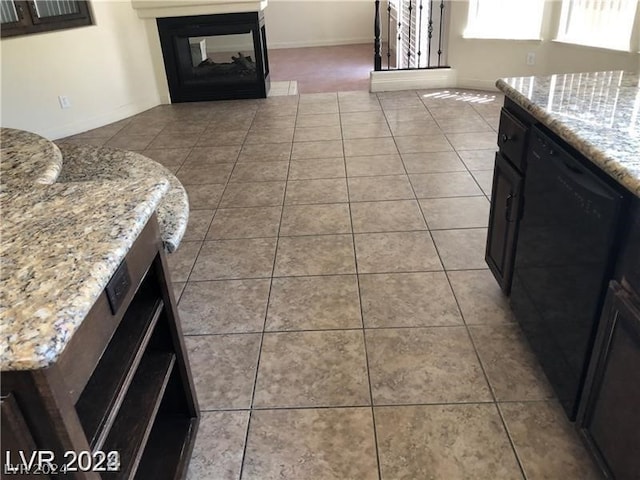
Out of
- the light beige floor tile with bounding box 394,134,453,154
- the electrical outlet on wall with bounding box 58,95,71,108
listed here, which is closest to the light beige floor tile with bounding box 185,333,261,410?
the light beige floor tile with bounding box 394,134,453,154

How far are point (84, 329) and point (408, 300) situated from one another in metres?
1.65

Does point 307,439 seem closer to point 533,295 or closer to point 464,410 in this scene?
point 464,410

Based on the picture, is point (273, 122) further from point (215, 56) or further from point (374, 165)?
point (374, 165)

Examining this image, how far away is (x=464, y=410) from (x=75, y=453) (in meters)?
1.29

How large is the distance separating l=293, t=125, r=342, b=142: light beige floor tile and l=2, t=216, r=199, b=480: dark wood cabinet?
3.15 m

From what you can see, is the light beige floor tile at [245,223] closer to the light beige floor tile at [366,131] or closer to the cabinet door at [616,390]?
the light beige floor tile at [366,131]

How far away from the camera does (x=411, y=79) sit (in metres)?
5.71

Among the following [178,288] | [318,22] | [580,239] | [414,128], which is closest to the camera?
[580,239]

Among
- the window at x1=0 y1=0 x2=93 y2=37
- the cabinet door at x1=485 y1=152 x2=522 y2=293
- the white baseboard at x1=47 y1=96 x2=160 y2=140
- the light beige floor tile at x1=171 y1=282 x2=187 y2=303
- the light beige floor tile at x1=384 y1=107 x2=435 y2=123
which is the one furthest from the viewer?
the white baseboard at x1=47 y1=96 x2=160 y2=140

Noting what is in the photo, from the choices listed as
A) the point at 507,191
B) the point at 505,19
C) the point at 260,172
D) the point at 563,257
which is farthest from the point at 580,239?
the point at 505,19

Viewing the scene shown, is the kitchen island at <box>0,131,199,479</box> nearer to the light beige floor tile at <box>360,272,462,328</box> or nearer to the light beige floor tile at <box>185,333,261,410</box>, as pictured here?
the light beige floor tile at <box>185,333,261,410</box>

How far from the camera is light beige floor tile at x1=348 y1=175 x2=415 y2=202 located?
3.38 m

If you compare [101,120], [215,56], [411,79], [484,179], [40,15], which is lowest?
[484,179]

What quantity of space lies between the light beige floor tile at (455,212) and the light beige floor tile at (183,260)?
133 cm
